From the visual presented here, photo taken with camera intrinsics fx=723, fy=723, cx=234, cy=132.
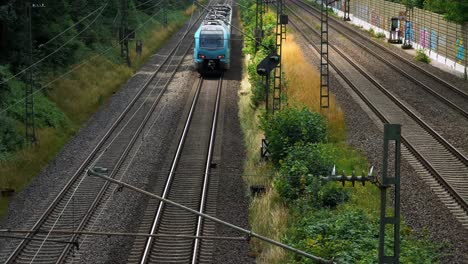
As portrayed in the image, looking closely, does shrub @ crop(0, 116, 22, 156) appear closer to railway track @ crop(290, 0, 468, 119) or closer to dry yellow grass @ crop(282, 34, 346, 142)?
dry yellow grass @ crop(282, 34, 346, 142)

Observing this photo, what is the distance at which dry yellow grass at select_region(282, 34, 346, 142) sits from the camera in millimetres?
24603

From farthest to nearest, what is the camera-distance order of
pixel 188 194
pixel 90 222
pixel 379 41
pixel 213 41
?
pixel 379 41
pixel 213 41
pixel 188 194
pixel 90 222

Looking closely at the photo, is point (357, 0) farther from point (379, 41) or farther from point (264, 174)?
point (264, 174)

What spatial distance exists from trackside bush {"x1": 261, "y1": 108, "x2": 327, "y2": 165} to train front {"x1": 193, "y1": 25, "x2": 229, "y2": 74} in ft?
56.3

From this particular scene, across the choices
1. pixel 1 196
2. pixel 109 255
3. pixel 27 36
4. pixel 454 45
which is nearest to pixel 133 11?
pixel 454 45

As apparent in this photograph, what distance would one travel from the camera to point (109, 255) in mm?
15758

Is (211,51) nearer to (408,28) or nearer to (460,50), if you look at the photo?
(460,50)

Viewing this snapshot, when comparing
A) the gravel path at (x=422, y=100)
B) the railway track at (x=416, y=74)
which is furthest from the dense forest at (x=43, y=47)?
the railway track at (x=416, y=74)

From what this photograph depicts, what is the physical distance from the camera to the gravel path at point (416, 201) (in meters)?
14.2

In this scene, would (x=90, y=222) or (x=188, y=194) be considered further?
(x=188, y=194)

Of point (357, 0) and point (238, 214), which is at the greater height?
point (357, 0)

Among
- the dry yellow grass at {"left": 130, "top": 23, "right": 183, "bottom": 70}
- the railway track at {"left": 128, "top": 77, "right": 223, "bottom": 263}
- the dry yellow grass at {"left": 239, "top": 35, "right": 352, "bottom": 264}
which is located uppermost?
the dry yellow grass at {"left": 130, "top": 23, "right": 183, "bottom": 70}

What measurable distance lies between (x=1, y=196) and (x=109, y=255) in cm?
573

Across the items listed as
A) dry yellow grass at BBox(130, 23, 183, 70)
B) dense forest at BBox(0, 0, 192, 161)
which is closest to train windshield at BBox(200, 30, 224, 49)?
dry yellow grass at BBox(130, 23, 183, 70)
